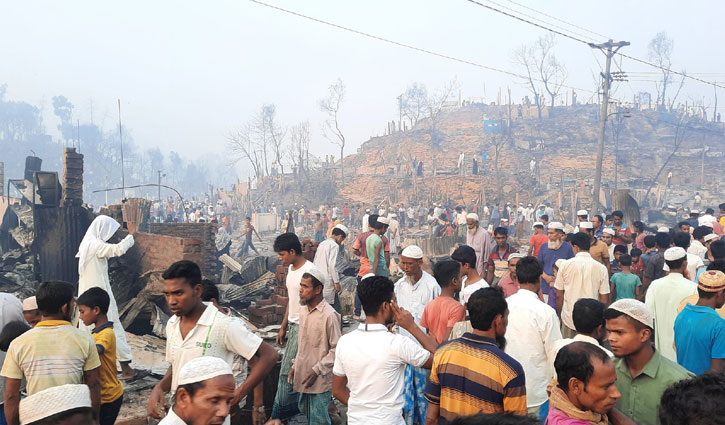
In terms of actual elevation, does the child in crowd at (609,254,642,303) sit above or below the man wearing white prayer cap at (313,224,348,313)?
below

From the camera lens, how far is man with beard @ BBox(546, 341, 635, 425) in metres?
2.17

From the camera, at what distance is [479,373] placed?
2.60m

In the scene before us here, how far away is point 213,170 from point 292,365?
15883cm

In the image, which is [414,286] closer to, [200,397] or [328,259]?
[328,259]

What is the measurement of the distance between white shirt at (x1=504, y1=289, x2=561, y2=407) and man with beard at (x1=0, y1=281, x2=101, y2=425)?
2730mm

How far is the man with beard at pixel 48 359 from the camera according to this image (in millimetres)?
3016

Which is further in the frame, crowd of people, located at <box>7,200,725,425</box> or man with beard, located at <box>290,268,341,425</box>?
man with beard, located at <box>290,268,341,425</box>

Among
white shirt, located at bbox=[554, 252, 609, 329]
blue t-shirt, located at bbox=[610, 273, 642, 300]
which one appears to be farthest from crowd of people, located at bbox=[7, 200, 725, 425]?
blue t-shirt, located at bbox=[610, 273, 642, 300]

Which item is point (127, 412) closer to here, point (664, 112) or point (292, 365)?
point (292, 365)

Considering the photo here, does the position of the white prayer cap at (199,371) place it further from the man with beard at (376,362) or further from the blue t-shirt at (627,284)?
the blue t-shirt at (627,284)

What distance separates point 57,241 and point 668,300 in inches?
412

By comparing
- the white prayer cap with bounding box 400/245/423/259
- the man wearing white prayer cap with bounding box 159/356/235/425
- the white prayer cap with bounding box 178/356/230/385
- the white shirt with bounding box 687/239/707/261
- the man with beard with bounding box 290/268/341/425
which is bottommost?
the man with beard with bounding box 290/268/341/425

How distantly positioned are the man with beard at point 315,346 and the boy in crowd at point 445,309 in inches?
29.2

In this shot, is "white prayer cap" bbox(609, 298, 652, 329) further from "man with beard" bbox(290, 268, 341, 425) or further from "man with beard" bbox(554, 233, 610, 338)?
"man with beard" bbox(554, 233, 610, 338)
